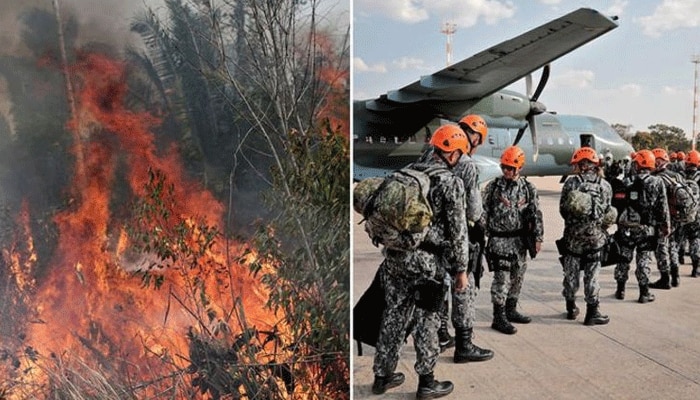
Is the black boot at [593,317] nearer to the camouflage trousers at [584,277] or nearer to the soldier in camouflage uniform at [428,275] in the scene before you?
the camouflage trousers at [584,277]

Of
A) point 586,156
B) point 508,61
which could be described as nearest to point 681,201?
point 586,156

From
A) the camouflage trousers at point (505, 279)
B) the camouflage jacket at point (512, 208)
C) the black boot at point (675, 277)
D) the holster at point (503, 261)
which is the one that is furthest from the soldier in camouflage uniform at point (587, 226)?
the black boot at point (675, 277)

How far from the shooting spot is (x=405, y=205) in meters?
3.07

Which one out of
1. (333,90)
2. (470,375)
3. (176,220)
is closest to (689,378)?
(470,375)

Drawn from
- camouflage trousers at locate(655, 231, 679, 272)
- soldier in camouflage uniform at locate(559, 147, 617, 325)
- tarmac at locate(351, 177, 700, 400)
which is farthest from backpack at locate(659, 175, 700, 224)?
soldier in camouflage uniform at locate(559, 147, 617, 325)

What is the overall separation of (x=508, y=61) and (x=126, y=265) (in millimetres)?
10259

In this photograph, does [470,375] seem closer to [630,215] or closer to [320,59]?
[320,59]

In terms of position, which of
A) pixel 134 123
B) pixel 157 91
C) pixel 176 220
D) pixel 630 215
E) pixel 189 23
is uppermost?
pixel 189 23

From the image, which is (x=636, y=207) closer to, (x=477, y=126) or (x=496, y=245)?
(x=496, y=245)

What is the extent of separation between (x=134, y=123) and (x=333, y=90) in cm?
92

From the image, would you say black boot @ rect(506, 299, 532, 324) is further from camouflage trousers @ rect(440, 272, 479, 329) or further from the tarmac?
camouflage trousers @ rect(440, 272, 479, 329)

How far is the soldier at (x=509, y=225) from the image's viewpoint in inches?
190

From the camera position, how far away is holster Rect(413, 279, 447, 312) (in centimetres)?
328

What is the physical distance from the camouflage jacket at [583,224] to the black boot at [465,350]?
161cm
